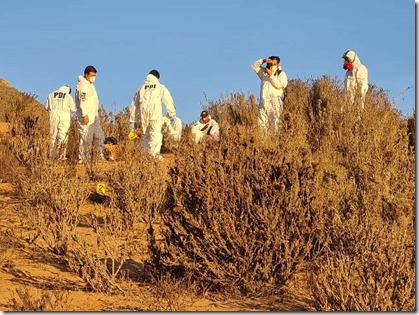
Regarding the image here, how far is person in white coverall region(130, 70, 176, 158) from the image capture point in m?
14.2

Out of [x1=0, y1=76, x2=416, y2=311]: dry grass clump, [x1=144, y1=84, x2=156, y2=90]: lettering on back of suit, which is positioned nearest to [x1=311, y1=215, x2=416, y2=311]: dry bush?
[x1=0, y1=76, x2=416, y2=311]: dry grass clump

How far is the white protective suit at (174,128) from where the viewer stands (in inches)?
690

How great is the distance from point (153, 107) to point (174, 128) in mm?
3646

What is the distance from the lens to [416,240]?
609 cm

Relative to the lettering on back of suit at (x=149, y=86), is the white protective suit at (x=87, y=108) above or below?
below

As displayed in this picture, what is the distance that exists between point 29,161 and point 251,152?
4.96 m

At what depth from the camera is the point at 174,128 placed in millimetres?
17859

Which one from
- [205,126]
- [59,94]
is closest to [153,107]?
[205,126]

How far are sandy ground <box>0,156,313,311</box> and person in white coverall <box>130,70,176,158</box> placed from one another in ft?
21.2

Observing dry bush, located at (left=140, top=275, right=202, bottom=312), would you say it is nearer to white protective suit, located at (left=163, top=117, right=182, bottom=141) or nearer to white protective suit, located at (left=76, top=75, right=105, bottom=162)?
white protective suit, located at (left=76, top=75, right=105, bottom=162)

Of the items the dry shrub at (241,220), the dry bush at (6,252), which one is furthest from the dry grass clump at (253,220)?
the dry bush at (6,252)

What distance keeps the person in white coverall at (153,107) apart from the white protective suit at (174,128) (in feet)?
9.79

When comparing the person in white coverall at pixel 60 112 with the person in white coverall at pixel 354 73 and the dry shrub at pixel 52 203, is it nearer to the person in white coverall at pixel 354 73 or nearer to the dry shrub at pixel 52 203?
the dry shrub at pixel 52 203

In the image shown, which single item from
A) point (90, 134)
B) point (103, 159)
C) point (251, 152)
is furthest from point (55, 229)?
point (90, 134)
